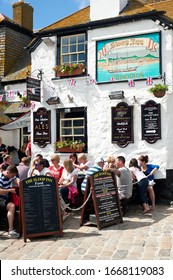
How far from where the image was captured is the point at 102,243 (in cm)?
559

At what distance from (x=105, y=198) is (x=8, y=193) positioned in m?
1.92

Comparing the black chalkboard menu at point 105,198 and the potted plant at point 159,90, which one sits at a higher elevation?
the potted plant at point 159,90

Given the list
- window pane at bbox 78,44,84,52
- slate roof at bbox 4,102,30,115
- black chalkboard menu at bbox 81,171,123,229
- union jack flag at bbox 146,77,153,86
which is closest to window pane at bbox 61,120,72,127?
window pane at bbox 78,44,84,52

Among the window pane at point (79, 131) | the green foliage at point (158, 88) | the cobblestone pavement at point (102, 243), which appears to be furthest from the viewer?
the window pane at point (79, 131)

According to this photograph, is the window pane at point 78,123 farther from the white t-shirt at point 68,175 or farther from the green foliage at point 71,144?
the white t-shirt at point 68,175

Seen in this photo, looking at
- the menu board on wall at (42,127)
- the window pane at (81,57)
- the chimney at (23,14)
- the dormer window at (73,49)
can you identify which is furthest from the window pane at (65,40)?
the chimney at (23,14)

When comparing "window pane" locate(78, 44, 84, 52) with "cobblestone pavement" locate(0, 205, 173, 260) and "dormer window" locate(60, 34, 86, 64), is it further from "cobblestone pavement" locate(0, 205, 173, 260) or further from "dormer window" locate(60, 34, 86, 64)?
"cobblestone pavement" locate(0, 205, 173, 260)

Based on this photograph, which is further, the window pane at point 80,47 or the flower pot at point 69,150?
the window pane at point 80,47

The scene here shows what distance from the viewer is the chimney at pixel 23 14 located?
643 inches

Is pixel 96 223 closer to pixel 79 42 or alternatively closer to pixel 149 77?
pixel 149 77

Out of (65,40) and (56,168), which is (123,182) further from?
(65,40)

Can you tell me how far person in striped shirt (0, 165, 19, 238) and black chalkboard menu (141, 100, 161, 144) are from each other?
4.19 metres

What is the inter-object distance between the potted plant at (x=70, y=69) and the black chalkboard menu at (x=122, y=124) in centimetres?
165

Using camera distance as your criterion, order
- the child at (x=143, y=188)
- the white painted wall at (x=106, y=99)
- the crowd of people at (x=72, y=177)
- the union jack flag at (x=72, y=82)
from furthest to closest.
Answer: the union jack flag at (x=72, y=82)
the white painted wall at (x=106, y=99)
the child at (x=143, y=188)
the crowd of people at (x=72, y=177)
